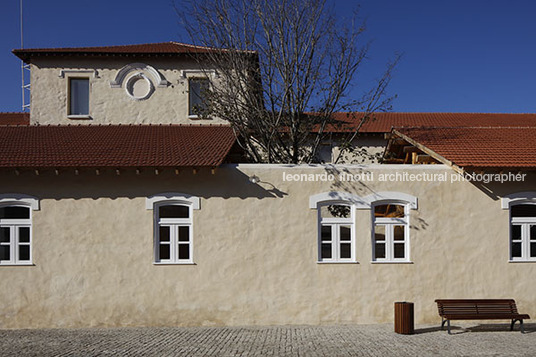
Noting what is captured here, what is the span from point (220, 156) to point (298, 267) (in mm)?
3215

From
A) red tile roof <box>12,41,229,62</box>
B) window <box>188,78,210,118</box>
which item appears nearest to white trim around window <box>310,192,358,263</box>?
window <box>188,78,210,118</box>

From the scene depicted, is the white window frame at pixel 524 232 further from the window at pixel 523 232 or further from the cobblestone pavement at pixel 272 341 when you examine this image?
the cobblestone pavement at pixel 272 341

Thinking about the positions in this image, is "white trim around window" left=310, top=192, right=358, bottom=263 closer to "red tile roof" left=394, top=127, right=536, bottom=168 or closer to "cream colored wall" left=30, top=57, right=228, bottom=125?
"red tile roof" left=394, top=127, right=536, bottom=168

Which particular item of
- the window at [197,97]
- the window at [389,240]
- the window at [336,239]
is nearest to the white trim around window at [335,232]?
the window at [336,239]

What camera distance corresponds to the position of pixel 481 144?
509 inches

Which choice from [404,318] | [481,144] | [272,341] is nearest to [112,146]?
[272,341]

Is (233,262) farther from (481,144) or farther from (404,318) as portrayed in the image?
(481,144)

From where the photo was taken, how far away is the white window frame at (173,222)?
11898 millimetres

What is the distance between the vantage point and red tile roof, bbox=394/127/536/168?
1164 centimetres

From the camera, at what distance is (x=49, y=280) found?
11.8m

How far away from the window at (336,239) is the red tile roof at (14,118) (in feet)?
47.7

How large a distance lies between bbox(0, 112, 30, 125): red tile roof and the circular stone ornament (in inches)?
215

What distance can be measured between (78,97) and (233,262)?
10.3 m

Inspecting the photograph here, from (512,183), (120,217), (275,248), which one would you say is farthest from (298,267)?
(512,183)
